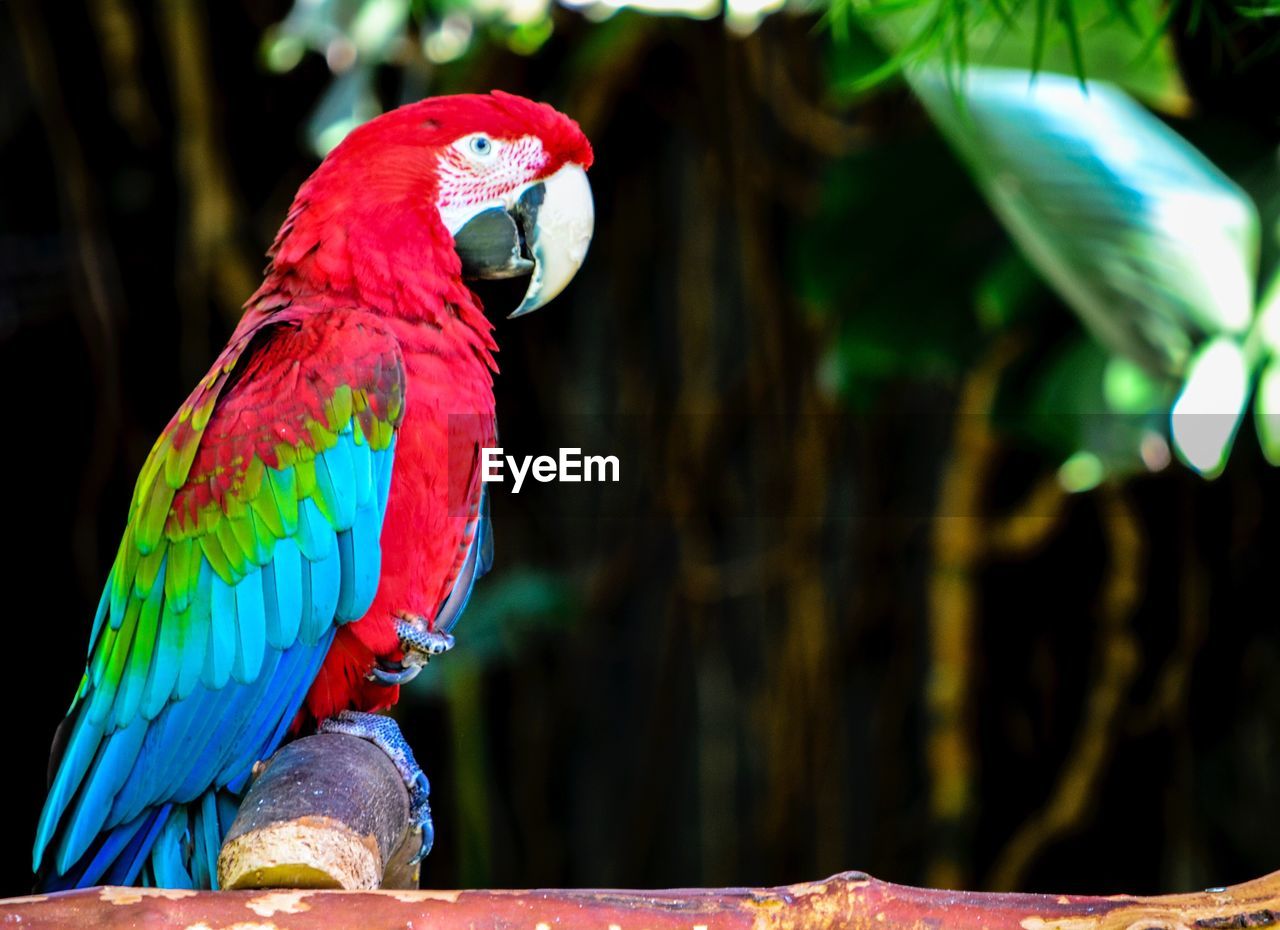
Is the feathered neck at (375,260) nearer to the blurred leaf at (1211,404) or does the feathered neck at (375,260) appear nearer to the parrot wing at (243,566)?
the parrot wing at (243,566)

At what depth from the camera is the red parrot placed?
82 centimetres

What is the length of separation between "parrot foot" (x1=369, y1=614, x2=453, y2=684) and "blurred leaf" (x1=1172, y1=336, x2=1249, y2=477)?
0.77 metres

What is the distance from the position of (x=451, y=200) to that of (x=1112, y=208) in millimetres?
750

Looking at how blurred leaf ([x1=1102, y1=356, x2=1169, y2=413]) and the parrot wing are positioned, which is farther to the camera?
blurred leaf ([x1=1102, y1=356, x2=1169, y2=413])

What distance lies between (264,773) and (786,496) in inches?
→ 59.5

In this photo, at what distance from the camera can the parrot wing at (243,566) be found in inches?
32.3

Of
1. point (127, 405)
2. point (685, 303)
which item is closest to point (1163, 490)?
point (685, 303)

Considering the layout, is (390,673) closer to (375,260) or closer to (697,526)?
(375,260)

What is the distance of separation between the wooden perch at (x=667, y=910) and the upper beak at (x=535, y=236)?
45 cm

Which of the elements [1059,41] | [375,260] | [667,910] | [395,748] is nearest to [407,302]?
[375,260]

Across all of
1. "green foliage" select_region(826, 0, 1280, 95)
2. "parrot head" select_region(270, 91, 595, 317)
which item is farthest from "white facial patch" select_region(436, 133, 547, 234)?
"green foliage" select_region(826, 0, 1280, 95)

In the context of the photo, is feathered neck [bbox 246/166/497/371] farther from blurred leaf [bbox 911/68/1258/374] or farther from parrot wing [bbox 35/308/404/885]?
blurred leaf [bbox 911/68/1258/374]

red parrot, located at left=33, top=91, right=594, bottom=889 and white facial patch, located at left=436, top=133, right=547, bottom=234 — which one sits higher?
white facial patch, located at left=436, top=133, right=547, bottom=234

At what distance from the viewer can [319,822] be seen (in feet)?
2.05
